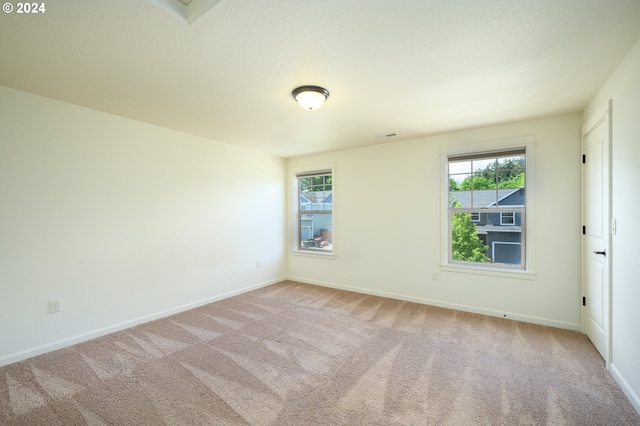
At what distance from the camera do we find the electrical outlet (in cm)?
263

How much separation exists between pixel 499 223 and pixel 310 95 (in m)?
2.90

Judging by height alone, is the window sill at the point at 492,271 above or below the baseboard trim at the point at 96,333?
above

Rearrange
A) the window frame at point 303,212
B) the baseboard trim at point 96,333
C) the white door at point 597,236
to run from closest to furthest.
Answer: the white door at point 597,236
the baseboard trim at point 96,333
the window frame at point 303,212

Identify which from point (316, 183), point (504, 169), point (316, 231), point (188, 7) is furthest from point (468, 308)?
point (188, 7)

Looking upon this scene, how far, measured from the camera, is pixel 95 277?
2.91 metres

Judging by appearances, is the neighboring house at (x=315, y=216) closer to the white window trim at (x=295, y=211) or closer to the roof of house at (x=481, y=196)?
the white window trim at (x=295, y=211)

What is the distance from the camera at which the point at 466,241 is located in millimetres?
3732

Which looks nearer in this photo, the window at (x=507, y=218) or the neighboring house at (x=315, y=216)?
the window at (x=507, y=218)

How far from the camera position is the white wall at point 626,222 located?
6.03 feet

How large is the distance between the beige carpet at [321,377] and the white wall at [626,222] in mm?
260

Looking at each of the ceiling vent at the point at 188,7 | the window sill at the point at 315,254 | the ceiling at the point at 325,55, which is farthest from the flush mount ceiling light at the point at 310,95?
the window sill at the point at 315,254

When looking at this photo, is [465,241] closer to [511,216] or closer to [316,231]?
[511,216]

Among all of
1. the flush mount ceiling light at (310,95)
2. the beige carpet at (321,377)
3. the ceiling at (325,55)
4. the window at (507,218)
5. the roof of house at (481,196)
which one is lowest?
the beige carpet at (321,377)

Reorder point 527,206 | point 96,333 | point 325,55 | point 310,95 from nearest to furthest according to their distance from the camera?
point 325,55 → point 310,95 → point 96,333 → point 527,206
